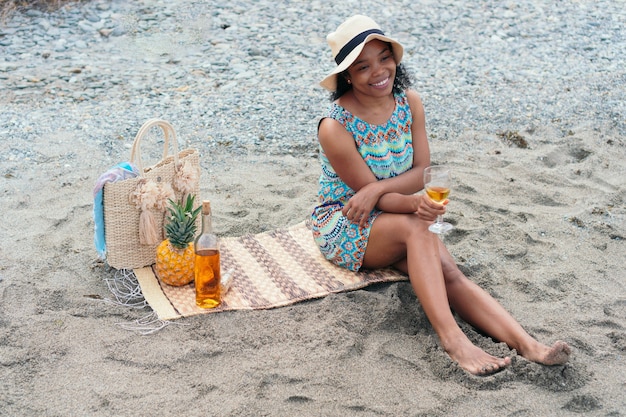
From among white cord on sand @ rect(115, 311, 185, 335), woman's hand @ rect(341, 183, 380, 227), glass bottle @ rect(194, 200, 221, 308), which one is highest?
woman's hand @ rect(341, 183, 380, 227)

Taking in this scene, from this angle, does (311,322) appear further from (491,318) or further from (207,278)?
(491,318)

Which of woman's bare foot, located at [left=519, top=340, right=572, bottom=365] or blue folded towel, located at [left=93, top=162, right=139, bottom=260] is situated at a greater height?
blue folded towel, located at [left=93, top=162, right=139, bottom=260]

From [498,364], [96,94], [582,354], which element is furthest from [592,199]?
[96,94]

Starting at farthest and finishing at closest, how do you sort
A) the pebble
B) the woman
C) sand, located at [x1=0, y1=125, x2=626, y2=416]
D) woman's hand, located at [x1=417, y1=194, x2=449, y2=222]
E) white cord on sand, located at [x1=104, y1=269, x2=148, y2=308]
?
the pebble → white cord on sand, located at [x1=104, y1=269, x2=148, y2=308] → the woman → woman's hand, located at [x1=417, y1=194, x2=449, y2=222] → sand, located at [x1=0, y1=125, x2=626, y2=416]

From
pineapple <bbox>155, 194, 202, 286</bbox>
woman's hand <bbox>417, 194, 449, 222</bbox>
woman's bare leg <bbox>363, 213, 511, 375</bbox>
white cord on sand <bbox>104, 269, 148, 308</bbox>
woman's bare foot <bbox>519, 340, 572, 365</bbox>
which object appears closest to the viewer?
woman's bare foot <bbox>519, 340, 572, 365</bbox>

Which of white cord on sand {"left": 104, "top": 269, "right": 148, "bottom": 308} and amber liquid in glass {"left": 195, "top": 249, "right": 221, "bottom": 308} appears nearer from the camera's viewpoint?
amber liquid in glass {"left": 195, "top": 249, "right": 221, "bottom": 308}

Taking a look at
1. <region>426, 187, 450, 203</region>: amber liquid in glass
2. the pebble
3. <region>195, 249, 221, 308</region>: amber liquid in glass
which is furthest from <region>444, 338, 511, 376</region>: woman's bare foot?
the pebble

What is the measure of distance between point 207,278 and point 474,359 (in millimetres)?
1473

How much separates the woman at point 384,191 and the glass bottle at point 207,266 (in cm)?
77

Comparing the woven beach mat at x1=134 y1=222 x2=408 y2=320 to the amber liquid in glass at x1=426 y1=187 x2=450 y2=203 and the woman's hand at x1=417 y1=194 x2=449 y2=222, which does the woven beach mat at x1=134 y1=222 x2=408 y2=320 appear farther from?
the amber liquid in glass at x1=426 y1=187 x2=450 y2=203

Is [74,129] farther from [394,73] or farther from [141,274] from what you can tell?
[394,73]

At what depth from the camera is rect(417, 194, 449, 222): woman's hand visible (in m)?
3.71

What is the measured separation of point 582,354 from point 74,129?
474 cm

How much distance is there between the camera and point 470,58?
27.8ft
